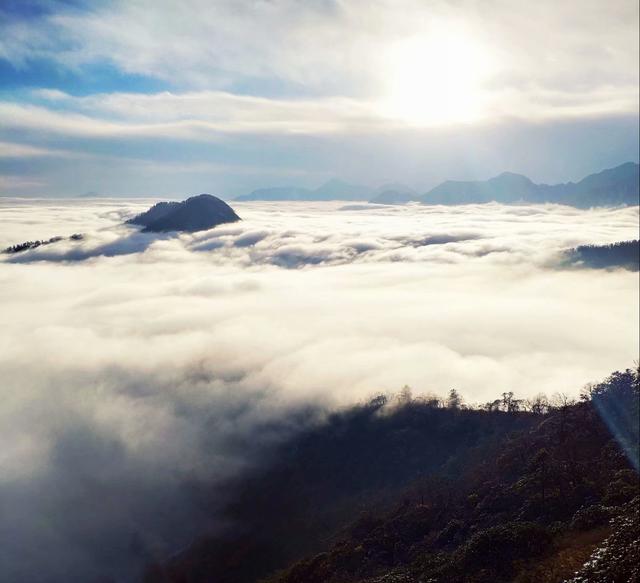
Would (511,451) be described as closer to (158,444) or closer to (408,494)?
(408,494)

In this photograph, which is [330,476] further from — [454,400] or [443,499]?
[443,499]

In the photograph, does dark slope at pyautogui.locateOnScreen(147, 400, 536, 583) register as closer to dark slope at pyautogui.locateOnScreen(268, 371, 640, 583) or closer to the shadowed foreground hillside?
the shadowed foreground hillside

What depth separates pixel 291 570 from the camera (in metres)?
108

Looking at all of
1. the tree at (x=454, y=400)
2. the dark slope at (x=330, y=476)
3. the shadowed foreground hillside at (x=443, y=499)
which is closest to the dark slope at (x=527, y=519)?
the shadowed foreground hillside at (x=443, y=499)

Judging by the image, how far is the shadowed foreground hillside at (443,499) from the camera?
67.2 meters

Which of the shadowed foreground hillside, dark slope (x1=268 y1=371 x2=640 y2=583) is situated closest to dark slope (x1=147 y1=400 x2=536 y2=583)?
the shadowed foreground hillside

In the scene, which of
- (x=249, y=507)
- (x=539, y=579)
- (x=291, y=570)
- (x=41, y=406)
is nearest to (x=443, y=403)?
(x=249, y=507)

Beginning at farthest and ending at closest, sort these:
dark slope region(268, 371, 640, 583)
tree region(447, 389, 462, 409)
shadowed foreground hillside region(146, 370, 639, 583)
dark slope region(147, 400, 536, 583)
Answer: tree region(447, 389, 462, 409), dark slope region(147, 400, 536, 583), shadowed foreground hillside region(146, 370, 639, 583), dark slope region(268, 371, 640, 583)

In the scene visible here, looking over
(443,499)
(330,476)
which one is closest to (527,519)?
(443,499)

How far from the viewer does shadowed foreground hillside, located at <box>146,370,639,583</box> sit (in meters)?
67.2

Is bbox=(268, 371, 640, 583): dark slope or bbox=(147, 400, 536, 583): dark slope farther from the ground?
bbox=(268, 371, 640, 583): dark slope

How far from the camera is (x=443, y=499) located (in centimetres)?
11056

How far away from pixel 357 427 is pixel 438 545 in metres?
88.6

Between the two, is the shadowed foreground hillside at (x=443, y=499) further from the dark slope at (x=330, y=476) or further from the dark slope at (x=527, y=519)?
the dark slope at (x=330, y=476)
